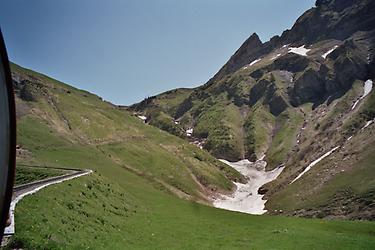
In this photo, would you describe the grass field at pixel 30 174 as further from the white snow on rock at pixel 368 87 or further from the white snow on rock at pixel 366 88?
the white snow on rock at pixel 368 87

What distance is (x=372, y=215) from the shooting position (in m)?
70.0

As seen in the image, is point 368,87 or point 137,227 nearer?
point 137,227

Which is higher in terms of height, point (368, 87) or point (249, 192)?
point (368, 87)

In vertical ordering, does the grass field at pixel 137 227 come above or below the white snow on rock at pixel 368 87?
above

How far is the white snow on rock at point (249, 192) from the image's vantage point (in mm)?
111838

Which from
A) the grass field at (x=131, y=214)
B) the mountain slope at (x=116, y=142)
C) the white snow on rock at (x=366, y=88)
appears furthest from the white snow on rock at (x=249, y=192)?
the white snow on rock at (x=366, y=88)

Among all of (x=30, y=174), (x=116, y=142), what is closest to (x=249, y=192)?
(x=116, y=142)

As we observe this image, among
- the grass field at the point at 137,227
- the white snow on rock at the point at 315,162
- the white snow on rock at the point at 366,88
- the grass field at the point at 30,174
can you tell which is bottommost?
the white snow on rock at the point at 315,162

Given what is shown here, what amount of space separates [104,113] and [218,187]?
66567 millimetres

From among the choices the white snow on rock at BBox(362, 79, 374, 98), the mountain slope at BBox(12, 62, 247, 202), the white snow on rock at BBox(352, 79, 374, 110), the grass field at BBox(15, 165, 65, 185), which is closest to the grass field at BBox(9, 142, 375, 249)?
the grass field at BBox(15, 165, 65, 185)

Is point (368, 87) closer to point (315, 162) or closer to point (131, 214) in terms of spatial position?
point (315, 162)

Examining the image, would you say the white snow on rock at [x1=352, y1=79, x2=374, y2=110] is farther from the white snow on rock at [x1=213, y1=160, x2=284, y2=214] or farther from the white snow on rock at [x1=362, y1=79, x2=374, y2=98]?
the white snow on rock at [x1=213, y1=160, x2=284, y2=214]

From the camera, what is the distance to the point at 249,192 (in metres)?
136

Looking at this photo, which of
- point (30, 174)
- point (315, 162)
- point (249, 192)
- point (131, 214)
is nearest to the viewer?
point (131, 214)
